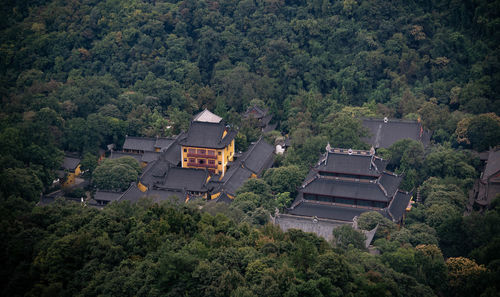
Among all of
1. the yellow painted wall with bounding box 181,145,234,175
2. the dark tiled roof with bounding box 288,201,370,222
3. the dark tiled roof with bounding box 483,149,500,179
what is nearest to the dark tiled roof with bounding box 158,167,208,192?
the yellow painted wall with bounding box 181,145,234,175

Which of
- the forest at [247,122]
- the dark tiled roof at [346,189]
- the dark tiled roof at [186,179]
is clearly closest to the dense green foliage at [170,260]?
the forest at [247,122]

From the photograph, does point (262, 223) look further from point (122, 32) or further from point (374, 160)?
point (122, 32)

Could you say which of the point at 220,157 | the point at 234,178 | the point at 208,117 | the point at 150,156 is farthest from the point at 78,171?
the point at 234,178

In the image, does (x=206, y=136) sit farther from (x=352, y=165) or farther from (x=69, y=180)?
(x=352, y=165)

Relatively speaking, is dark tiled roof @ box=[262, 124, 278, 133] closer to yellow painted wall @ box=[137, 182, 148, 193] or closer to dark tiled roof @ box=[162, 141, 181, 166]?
dark tiled roof @ box=[162, 141, 181, 166]

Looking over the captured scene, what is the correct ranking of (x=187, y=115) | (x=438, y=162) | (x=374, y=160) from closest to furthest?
(x=374, y=160), (x=438, y=162), (x=187, y=115)

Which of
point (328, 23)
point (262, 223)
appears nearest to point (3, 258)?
point (262, 223)

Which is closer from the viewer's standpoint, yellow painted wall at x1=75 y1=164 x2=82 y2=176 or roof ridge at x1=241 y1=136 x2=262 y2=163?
roof ridge at x1=241 y1=136 x2=262 y2=163
